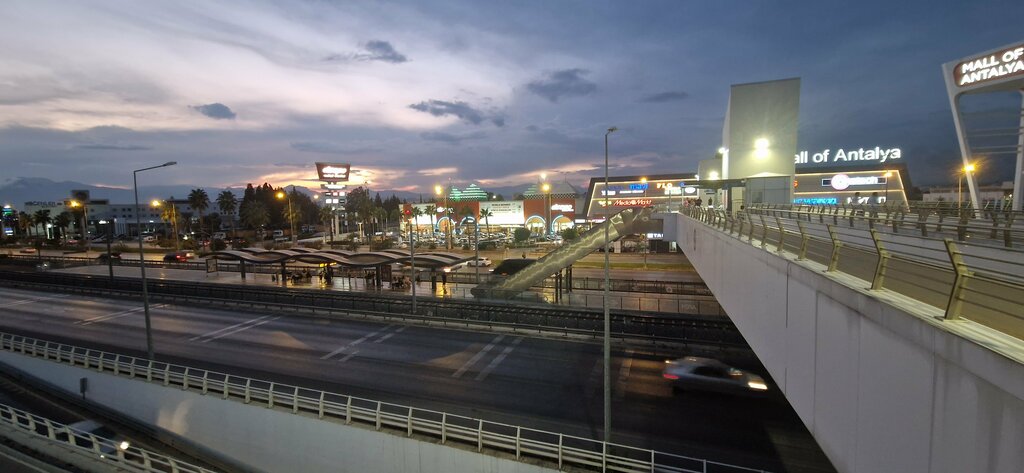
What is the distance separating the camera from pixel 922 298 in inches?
247

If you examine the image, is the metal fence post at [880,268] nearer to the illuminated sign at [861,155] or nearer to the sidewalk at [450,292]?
the sidewalk at [450,292]

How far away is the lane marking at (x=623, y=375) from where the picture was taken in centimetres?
1909

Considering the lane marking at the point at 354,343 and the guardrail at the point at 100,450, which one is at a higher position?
the guardrail at the point at 100,450

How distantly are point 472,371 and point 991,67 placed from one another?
122 feet

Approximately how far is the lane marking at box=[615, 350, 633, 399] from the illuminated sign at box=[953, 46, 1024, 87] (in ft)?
94.9

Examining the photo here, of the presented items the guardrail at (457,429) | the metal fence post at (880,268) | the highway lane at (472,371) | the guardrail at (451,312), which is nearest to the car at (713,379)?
the highway lane at (472,371)

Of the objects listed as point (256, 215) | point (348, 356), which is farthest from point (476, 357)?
point (256, 215)

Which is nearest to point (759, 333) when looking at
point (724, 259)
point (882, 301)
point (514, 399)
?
point (724, 259)

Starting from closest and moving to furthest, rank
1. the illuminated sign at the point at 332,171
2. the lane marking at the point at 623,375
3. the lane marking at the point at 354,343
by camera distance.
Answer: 1. the lane marking at the point at 623,375
2. the lane marking at the point at 354,343
3. the illuminated sign at the point at 332,171

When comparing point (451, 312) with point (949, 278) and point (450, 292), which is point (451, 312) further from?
point (949, 278)

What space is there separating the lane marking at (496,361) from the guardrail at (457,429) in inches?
174

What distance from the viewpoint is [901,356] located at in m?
5.47

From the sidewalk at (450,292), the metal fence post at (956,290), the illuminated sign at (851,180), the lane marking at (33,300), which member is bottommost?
the lane marking at (33,300)

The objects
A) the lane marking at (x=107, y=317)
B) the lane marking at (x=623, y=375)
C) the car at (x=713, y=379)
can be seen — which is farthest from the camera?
the lane marking at (x=107, y=317)
